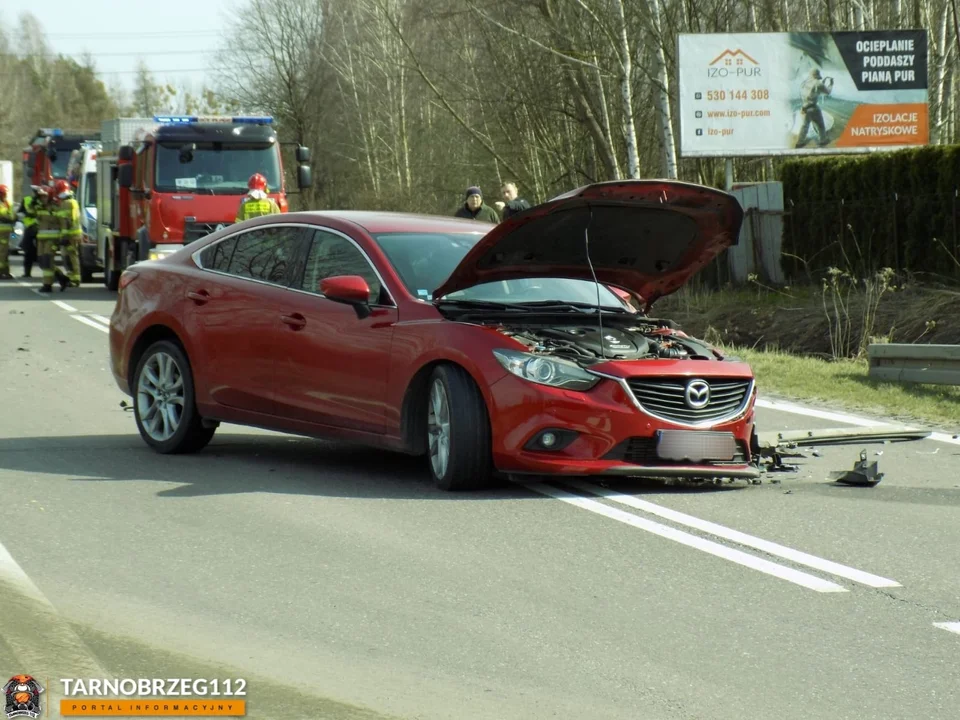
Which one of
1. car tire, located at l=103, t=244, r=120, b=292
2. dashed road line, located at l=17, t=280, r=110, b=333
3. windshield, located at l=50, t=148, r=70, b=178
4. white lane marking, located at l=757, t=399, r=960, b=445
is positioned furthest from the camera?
windshield, located at l=50, t=148, r=70, b=178

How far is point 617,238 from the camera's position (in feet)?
28.6

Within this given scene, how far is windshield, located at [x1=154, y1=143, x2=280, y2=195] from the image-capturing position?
24.9 meters

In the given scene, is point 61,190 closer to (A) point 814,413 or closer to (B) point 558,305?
(A) point 814,413

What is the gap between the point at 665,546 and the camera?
677 cm

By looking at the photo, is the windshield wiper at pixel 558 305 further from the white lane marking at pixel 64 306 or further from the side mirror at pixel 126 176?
the side mirror at pixel 126 176

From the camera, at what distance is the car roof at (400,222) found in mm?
9031

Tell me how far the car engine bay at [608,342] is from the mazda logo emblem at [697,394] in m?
0.21

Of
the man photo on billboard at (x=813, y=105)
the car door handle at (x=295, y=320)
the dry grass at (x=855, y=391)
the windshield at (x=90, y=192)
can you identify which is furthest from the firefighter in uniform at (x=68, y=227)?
the car door handle at (x=295, y=320)

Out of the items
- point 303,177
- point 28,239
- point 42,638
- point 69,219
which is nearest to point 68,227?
point 69,219

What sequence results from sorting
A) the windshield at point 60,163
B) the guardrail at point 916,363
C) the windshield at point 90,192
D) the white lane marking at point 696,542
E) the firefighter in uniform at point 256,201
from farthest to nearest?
the windshield at point 60,163
the windshield at point 90,192
the firefighter in uniform at point 256,201
the guardrail at point 916,363
the white lane marking at point 696,542

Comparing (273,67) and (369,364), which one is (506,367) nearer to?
(369,364)

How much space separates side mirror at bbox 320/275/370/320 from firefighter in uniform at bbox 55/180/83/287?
20.5 meters

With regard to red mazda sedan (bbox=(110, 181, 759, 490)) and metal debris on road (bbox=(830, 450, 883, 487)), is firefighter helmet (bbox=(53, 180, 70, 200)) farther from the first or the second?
metal debris on road (bbox=(830, 450, 883, 487))

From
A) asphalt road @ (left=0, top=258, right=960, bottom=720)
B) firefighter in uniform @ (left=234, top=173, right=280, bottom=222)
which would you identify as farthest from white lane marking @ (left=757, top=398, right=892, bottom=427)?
firefighter in uniform @ (left=234, top=173, right=280, bottom=222)
